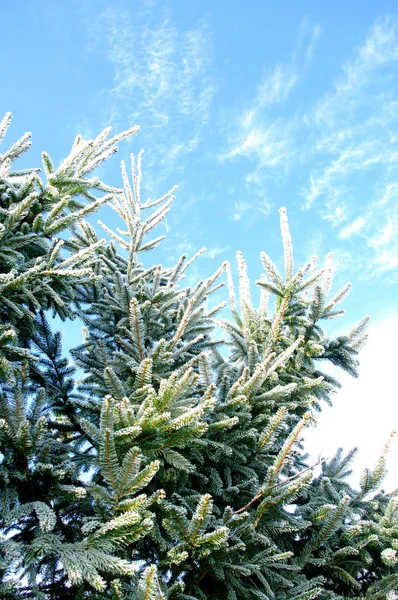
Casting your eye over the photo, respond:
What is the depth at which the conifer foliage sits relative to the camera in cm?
301

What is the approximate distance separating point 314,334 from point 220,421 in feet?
5.48

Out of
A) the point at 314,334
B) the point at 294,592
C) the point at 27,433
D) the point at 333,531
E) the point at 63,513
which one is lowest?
the point at 294,592

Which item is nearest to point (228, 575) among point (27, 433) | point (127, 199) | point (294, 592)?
point (294, 592)

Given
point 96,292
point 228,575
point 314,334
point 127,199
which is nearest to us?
point 228,575

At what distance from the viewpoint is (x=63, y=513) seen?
12.9ft

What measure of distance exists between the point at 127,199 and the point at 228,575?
4575 millimetres

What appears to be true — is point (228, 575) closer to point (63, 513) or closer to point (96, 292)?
point (63, 513)

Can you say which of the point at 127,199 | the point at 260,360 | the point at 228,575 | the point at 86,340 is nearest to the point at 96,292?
the point at 86,340

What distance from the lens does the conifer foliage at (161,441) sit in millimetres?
3012

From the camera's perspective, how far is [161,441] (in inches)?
131

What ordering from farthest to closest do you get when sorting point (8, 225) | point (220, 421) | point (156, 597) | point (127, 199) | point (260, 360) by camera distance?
point (127, 199)
point (260, 360)
point (8, 225)
point (220, 421)
point (156, 597)

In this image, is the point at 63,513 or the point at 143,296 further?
the point at 143,296

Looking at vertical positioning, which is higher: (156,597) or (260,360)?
(260,360)

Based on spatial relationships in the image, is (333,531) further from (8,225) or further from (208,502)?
(8,225)
